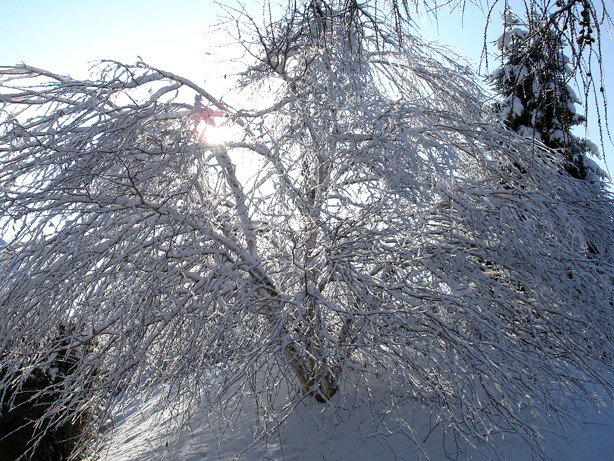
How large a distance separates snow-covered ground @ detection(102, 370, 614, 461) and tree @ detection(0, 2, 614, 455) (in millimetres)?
548

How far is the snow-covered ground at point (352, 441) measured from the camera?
523cm

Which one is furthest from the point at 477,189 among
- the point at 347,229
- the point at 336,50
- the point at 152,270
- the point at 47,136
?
Answer: the point at 47,136

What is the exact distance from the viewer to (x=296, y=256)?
4.49 m

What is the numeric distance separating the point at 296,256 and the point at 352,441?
2.80 metres

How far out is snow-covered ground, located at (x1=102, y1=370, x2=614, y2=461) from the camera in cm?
523

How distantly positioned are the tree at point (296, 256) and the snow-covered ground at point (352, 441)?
548 mm

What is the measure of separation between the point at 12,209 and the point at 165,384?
2.44 m

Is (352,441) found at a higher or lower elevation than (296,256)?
lower

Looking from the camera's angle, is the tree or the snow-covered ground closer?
the tree

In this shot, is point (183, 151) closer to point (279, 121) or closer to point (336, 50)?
point (279, 121)

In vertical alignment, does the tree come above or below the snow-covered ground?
above

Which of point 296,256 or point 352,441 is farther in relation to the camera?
point 352,441

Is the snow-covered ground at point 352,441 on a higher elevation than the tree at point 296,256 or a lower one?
lower

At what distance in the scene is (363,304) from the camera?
178 inches
